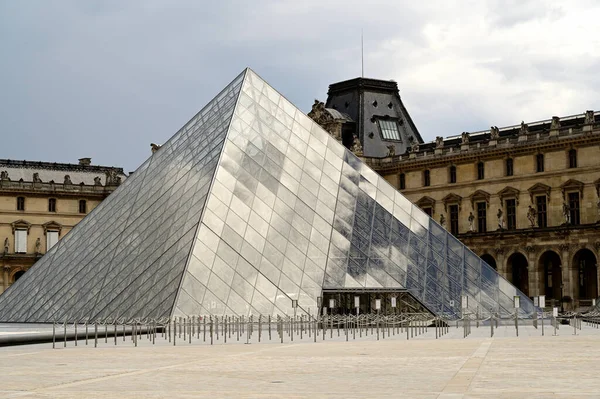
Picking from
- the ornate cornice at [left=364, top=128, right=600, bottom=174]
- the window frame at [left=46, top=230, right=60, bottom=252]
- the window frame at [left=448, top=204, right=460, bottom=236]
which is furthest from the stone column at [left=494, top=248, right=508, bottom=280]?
the window frame at [left=46, top=230, right=60, bottom=252]

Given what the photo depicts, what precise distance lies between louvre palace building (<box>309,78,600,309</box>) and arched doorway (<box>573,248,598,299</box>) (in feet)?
0.22

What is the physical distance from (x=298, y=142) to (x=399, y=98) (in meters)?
49.9

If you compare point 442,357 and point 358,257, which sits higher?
point 358,257

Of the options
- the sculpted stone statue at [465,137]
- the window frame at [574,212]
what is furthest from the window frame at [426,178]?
the window frame at [574,212]

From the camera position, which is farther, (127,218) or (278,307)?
(127,218)

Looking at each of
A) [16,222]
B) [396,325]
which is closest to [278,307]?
[396,325]

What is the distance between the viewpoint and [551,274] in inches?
2891

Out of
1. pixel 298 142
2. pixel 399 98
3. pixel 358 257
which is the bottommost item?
pixel 358 257

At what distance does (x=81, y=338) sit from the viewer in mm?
30094

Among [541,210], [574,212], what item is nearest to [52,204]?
[541,210]

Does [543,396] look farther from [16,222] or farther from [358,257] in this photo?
[16,222]

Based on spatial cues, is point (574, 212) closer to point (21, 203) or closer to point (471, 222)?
point (471, 222)

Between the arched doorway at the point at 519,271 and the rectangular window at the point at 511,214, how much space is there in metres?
2.13

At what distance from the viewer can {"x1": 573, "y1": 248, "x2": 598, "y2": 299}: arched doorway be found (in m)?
70.6
